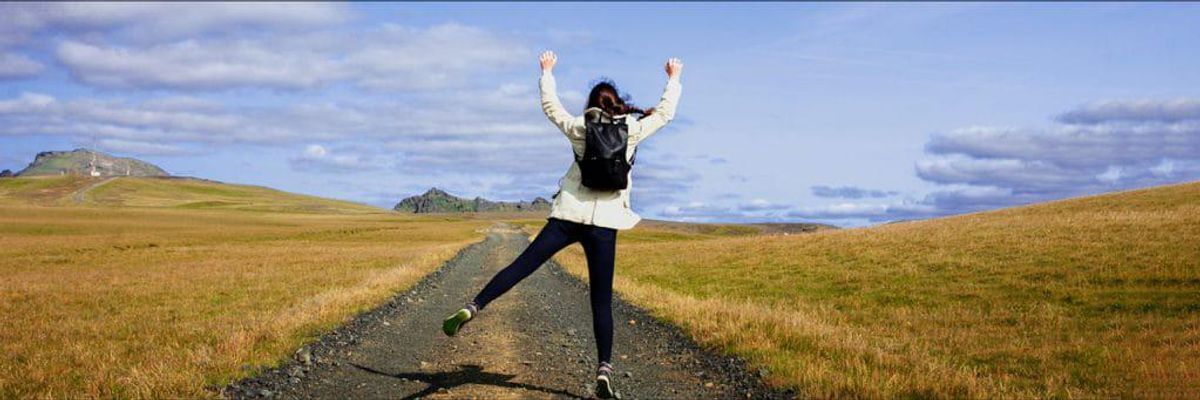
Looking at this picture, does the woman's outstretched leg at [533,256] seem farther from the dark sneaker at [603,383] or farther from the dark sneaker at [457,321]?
the dark sneaker at [603,383]

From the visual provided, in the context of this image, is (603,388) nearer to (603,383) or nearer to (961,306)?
(603,383)

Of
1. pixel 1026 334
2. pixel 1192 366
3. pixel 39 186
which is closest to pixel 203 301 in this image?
pixel 1026 334

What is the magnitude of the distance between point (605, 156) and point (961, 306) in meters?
18.0

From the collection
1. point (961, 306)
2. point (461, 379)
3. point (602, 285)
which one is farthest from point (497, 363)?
point (961, 306)

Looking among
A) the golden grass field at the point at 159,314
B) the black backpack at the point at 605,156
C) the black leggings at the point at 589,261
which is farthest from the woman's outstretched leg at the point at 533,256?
the golden grass field at the point at 159,314

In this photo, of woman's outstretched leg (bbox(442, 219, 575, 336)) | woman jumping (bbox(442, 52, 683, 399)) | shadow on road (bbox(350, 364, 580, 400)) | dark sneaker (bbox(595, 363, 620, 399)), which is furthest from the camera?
shadow on road (bbox(350, 364, 580, 400))

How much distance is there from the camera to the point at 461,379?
7.98 meters

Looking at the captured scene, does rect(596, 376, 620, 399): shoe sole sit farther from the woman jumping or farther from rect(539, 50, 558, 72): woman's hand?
rect(539, 50, 558, 72): woman's hand

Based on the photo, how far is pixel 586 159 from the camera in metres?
6.37

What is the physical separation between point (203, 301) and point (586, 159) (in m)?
18.5

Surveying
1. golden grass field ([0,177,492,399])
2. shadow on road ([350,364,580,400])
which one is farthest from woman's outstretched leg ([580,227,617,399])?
golden grass field ([0,177,492,399])

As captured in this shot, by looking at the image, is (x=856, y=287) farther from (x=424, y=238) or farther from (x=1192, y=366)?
(x=424, y=238)

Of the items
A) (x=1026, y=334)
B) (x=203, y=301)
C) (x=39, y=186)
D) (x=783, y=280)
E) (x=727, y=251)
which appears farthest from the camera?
(x=39, y=186)

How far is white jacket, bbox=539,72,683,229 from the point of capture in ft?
21.2
